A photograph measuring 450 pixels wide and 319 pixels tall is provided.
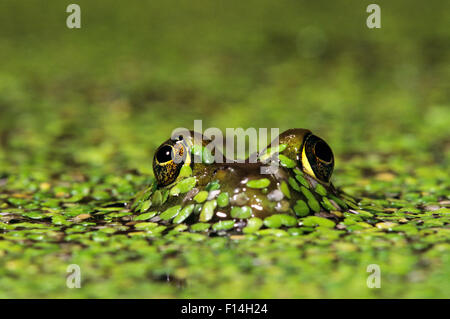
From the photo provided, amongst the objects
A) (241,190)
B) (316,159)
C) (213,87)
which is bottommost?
(241,190)

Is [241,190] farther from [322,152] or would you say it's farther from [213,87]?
[213,87]

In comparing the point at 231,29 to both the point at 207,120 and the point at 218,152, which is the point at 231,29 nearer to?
the point at 207,120

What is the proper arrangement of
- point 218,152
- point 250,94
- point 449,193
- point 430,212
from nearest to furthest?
point 218,152 < point 430,212 < point 449,193 < point 250,94

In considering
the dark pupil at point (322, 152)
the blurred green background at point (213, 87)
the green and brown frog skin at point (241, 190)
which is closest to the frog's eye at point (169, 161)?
the green and brown frog skin at point (241, 190)

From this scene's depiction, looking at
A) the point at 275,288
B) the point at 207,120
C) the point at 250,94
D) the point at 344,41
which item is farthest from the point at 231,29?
the point at 275,288

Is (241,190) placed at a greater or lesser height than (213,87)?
lesser

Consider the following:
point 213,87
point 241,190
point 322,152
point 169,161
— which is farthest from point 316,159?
point 213,87
